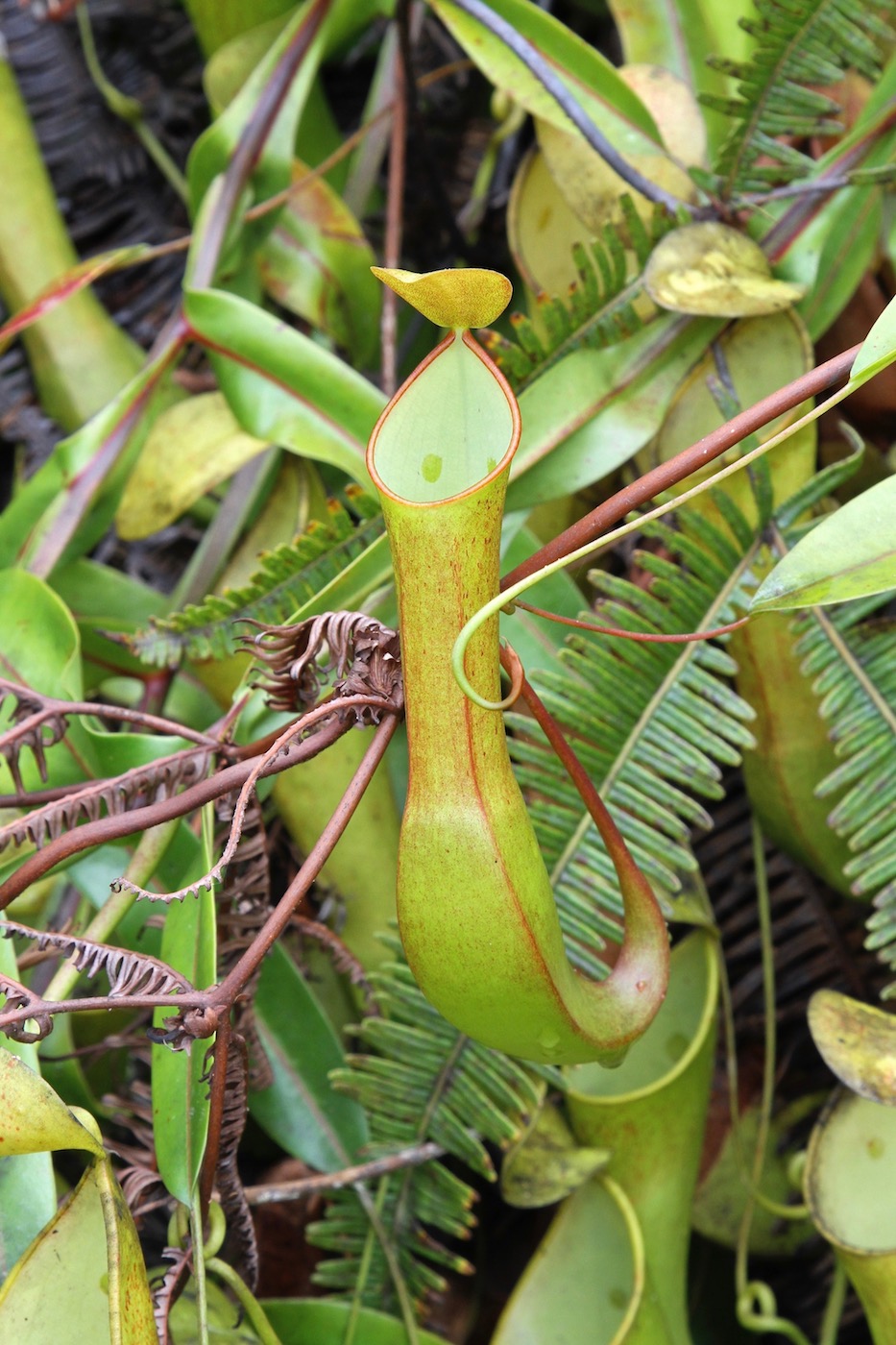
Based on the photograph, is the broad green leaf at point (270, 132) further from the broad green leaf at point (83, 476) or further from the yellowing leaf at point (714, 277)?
the yellowing leaf at point (714, 277)

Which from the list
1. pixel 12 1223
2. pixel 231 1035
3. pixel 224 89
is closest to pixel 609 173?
pixel 224 89

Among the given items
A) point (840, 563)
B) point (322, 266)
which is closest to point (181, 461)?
point (322, 266)

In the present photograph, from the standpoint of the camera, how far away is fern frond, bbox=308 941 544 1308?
0.58 m

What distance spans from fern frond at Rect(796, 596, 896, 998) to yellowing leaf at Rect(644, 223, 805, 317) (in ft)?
0.60

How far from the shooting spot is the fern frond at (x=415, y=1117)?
582mm

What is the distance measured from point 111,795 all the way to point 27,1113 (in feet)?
0.46

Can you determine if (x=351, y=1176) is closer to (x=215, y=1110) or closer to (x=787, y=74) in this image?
(x=215, y=1110)

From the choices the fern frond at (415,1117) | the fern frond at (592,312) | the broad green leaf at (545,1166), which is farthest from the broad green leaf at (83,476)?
the broad green leaf at (545,1166)

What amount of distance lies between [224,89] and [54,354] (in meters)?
0.25

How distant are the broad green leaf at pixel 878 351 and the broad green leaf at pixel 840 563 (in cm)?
4

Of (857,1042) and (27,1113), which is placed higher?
(27,1113)

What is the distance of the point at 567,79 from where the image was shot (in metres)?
0.67

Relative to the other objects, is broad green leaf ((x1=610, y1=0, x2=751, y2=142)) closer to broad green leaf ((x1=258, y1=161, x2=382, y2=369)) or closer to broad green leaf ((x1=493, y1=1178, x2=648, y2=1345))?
broad green leaf ((x1=258, y1=161, x2=382, y2=369))

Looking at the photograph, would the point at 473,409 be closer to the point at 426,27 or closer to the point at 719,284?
the point at 719,284
